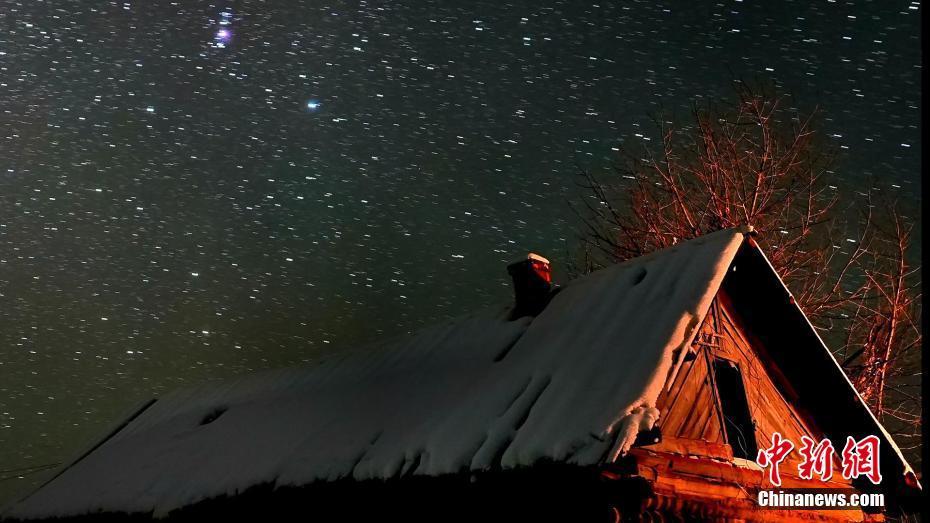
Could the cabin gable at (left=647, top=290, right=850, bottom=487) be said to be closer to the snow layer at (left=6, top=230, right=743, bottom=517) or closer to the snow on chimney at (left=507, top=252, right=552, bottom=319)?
the snow layer at (left=6, top=230, right=743, bottom=517)

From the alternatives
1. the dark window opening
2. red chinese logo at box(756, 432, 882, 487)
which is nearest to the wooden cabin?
the dark window opening

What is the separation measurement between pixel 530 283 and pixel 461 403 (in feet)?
9.60

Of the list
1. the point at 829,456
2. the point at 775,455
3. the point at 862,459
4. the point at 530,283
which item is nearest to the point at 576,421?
the point at 775,455

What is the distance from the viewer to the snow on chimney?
38.6ft

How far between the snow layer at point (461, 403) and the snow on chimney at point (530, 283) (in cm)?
40

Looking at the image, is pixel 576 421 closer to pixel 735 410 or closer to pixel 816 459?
pixel 735 410

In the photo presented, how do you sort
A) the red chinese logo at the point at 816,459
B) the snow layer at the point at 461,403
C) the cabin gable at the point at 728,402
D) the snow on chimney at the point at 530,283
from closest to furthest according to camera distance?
the snow layer at the point at 461,403
the cabin gable at the point at 728,402
the red chinese logo at the point at 816,459
the snow on chimney at the point at 530,283

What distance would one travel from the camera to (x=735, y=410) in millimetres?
9977

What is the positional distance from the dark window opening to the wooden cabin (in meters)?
0.02

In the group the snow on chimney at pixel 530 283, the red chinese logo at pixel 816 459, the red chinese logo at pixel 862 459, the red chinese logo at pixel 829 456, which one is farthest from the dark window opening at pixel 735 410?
the snow on chimney at pixel 530 283

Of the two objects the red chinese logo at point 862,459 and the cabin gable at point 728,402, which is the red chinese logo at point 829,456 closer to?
the red chinese logo at point 862,459

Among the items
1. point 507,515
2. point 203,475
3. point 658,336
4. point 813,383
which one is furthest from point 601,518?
point 203,475

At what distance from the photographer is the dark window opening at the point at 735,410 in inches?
380

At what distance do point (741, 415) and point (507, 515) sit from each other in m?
3.33
